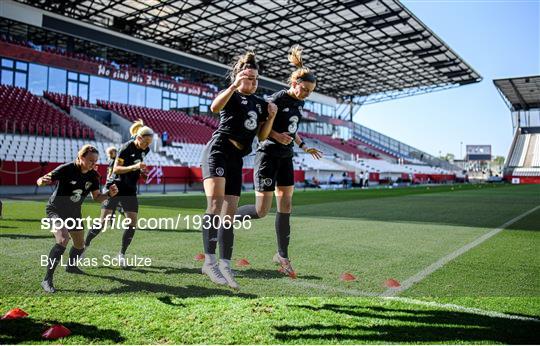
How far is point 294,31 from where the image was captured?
34.6m

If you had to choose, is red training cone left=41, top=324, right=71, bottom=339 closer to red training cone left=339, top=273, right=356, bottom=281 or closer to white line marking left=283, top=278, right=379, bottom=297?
white line marking left=283, top=278, right=379, bottom=297

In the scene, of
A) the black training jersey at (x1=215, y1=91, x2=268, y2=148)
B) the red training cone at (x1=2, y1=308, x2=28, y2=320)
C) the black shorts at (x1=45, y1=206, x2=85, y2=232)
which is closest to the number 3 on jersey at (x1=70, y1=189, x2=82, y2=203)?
the black shorts at (x1=45, y1=206, x2=85, y2=232)

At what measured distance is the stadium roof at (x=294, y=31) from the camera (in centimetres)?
2944

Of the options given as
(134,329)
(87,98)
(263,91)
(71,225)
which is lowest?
(134,329)

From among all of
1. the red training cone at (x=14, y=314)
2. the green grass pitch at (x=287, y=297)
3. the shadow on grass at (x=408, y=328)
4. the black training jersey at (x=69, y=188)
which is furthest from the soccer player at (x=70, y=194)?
the shadow on grass at (x=408, y=328)

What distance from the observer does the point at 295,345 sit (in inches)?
106

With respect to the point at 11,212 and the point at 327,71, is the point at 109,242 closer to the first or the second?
the point at 11,212

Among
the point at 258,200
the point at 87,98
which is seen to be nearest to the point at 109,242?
the point at 258,200

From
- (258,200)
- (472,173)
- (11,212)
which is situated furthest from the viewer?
(472,173)

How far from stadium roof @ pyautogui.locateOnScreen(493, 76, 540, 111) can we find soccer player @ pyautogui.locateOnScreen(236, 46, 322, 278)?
5959 centimetres

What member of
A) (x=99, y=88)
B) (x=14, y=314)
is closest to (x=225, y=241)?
(x=14, y=314)

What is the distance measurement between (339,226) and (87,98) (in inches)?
1090

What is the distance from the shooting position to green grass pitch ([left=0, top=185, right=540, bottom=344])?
2.95 meters

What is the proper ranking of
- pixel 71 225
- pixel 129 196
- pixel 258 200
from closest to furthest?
pixel 71 225
pixel 258 200
pixel 129 196
